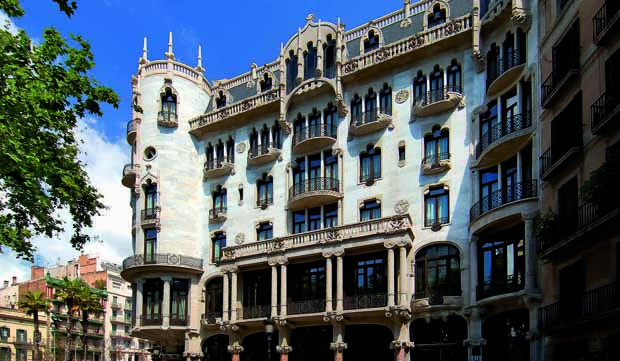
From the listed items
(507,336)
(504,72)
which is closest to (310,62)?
(504,72)

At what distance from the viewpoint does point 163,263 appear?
1697 inches

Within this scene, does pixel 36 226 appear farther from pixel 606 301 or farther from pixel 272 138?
pixel 272 138

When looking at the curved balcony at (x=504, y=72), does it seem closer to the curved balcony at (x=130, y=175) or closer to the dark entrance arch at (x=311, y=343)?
the dark entrance arch at (x=311, y=343)

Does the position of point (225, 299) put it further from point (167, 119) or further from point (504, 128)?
point (504, 128)

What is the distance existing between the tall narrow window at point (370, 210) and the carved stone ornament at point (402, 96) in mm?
5963

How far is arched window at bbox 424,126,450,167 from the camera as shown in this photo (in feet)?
115

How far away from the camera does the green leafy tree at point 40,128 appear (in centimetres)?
1572

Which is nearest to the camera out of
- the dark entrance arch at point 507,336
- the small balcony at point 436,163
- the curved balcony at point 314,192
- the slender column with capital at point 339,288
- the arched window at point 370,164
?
the dark entrance arch at point 507,336

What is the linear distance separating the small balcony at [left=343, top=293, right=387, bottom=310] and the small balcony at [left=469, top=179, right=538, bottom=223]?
6.40 metres

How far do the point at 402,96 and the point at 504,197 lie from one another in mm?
9729

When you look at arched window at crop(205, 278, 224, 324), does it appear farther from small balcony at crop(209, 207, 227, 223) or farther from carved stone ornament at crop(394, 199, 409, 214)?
carved stone ornament at crop(394, 199, 409, 214)

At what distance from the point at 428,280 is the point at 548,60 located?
1293cm

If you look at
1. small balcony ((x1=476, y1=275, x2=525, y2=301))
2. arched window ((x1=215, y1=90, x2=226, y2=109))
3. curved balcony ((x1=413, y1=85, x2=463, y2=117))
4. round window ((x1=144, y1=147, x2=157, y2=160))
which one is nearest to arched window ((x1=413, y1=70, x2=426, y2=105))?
curved balcony ((x1=413, y1=85, x2=463, y2=117))

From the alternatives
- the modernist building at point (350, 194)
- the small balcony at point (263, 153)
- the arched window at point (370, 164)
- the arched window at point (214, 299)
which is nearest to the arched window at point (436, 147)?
the modernist building at point (350, 194)
